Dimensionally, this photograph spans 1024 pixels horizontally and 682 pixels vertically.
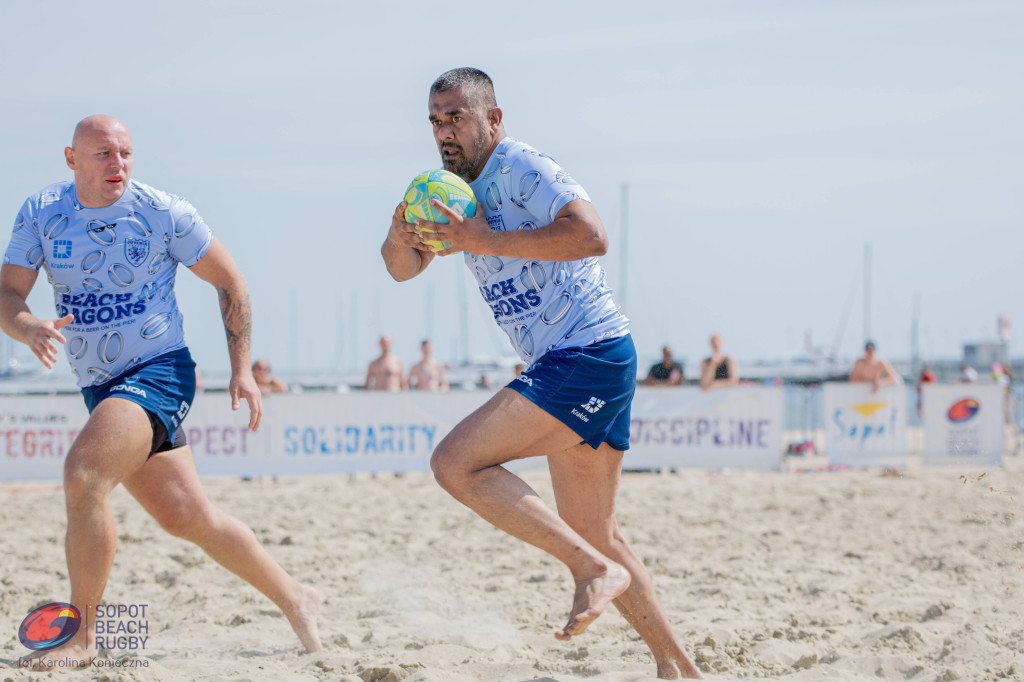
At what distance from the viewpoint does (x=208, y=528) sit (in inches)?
144

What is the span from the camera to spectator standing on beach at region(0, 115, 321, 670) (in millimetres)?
3367

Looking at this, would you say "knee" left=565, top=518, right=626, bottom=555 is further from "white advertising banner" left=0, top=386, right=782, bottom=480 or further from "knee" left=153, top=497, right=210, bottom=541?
"white advertising banner" left=0, top=386, right=782, bottom=480

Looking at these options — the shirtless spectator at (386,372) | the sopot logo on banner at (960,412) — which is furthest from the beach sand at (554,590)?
the sopot logo on banner at (960,412)

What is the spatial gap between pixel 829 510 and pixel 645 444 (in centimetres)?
373

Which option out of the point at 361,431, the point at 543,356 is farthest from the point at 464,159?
the point at 361,431

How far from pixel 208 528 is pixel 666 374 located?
9205mm

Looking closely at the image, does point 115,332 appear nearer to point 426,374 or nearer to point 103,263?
point 103,263

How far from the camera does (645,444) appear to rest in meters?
11.7

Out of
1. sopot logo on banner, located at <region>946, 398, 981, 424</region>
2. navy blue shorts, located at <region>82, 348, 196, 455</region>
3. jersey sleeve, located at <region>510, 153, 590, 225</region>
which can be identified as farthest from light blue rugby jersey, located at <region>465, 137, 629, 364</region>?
sopot logo on banner, located at <region>946, 398, 981, 424</region>

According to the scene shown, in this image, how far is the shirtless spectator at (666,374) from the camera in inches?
482

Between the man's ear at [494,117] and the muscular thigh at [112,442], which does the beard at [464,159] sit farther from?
the muscular thigh at [112,442]

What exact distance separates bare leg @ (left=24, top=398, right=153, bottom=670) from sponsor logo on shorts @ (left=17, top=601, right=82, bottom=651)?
1.0 inches

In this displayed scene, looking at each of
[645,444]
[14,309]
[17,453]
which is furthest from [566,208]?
[17,453]

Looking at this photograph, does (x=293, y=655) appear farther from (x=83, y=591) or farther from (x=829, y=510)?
(x=829, y=510)
